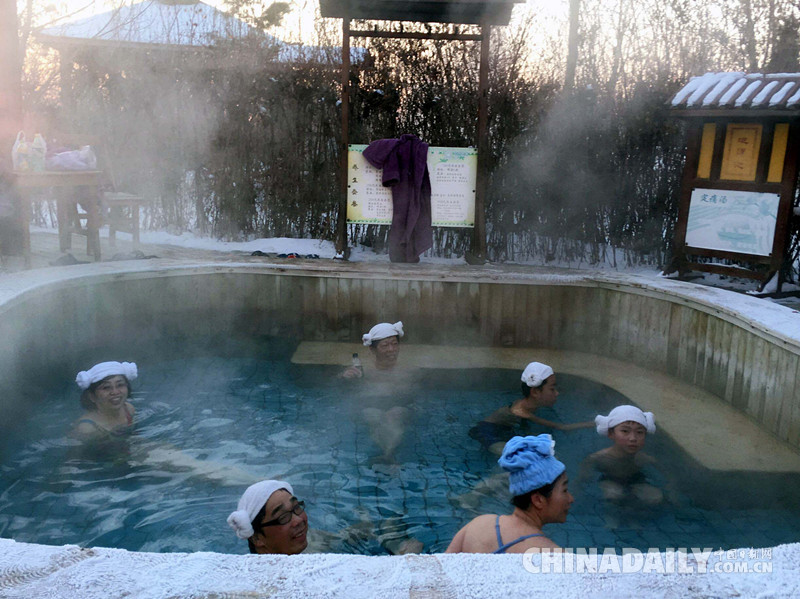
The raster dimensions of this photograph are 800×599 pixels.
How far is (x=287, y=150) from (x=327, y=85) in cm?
98

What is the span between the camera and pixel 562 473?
9.57 ft

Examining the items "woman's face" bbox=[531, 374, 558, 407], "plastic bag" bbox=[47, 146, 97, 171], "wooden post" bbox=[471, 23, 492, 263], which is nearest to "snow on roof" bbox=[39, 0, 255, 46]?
"plastic bag" bbox=[47, 146, 97, 171]

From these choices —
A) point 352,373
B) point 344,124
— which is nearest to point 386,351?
point 352,373

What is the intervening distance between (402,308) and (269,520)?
176 inches

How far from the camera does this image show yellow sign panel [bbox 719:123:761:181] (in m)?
6.85

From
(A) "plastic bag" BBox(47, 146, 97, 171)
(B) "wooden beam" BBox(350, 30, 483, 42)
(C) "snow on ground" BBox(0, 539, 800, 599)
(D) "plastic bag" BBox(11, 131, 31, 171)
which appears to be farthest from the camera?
(B) "wooden beam" BBox(350, 30, 483, 42)

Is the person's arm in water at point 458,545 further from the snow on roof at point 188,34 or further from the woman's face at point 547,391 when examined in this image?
the snow on roof at point 188,34

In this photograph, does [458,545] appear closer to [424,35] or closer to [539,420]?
[539,420]

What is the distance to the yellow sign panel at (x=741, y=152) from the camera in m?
6.85

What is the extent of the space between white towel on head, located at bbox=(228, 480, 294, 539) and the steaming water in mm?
961

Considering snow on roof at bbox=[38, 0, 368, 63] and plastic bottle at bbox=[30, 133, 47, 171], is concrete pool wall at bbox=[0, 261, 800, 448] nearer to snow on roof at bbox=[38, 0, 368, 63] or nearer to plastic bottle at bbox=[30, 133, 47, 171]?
plastic bottle at bbox=[30, 133, 47, 171]

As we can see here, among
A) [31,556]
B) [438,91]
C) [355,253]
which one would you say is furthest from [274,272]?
[31,556]

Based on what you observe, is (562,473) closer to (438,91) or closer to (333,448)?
(333,448)

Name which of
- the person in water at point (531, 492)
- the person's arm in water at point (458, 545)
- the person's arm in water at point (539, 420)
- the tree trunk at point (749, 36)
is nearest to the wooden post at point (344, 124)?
the person's arm in water at point (539, 420)
